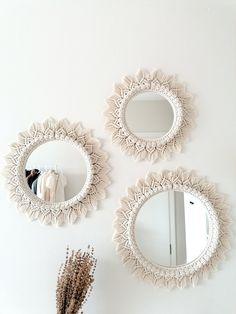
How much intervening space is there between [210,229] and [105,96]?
749 millimetres

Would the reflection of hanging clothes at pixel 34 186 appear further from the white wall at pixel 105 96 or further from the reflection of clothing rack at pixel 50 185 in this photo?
the white wall at pixel 105 96

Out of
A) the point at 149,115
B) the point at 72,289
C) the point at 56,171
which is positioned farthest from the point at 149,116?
the point at 72,289

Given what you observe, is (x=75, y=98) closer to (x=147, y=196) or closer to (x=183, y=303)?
(x=147, y=196)

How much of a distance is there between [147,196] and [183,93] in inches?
19.5

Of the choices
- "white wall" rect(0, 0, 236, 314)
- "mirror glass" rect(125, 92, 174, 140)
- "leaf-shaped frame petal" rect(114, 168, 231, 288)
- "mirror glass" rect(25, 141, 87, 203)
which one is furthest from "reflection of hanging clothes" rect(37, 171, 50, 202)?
"mirror glass" rect(125, 92, 174, 140)

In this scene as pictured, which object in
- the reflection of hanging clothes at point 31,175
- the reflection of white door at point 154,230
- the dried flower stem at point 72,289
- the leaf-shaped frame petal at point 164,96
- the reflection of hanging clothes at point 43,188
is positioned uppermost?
the leaf-shaped frame petal at point 164,96

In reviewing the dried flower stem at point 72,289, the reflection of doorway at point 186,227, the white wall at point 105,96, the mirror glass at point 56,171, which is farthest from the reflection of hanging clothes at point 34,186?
the reflection of doorway at point 186,227

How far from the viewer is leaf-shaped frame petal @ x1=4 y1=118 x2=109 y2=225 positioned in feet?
3.62

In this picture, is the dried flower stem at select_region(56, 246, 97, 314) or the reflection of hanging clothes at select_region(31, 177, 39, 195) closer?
the dried flower stem at select_region(56, 246, 97, 314)

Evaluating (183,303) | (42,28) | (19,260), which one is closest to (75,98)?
(42,28)

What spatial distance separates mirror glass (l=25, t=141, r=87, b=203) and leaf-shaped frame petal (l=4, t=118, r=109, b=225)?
0.02 metres

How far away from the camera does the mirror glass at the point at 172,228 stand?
3.60ft

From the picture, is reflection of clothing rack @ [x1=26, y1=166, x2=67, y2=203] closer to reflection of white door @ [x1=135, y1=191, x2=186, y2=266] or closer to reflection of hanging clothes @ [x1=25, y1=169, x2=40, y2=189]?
reflection of hanging clothes @ [x1=25, y1=169, x2=40, y2=189]

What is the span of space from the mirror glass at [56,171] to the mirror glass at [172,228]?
1.05 feet
